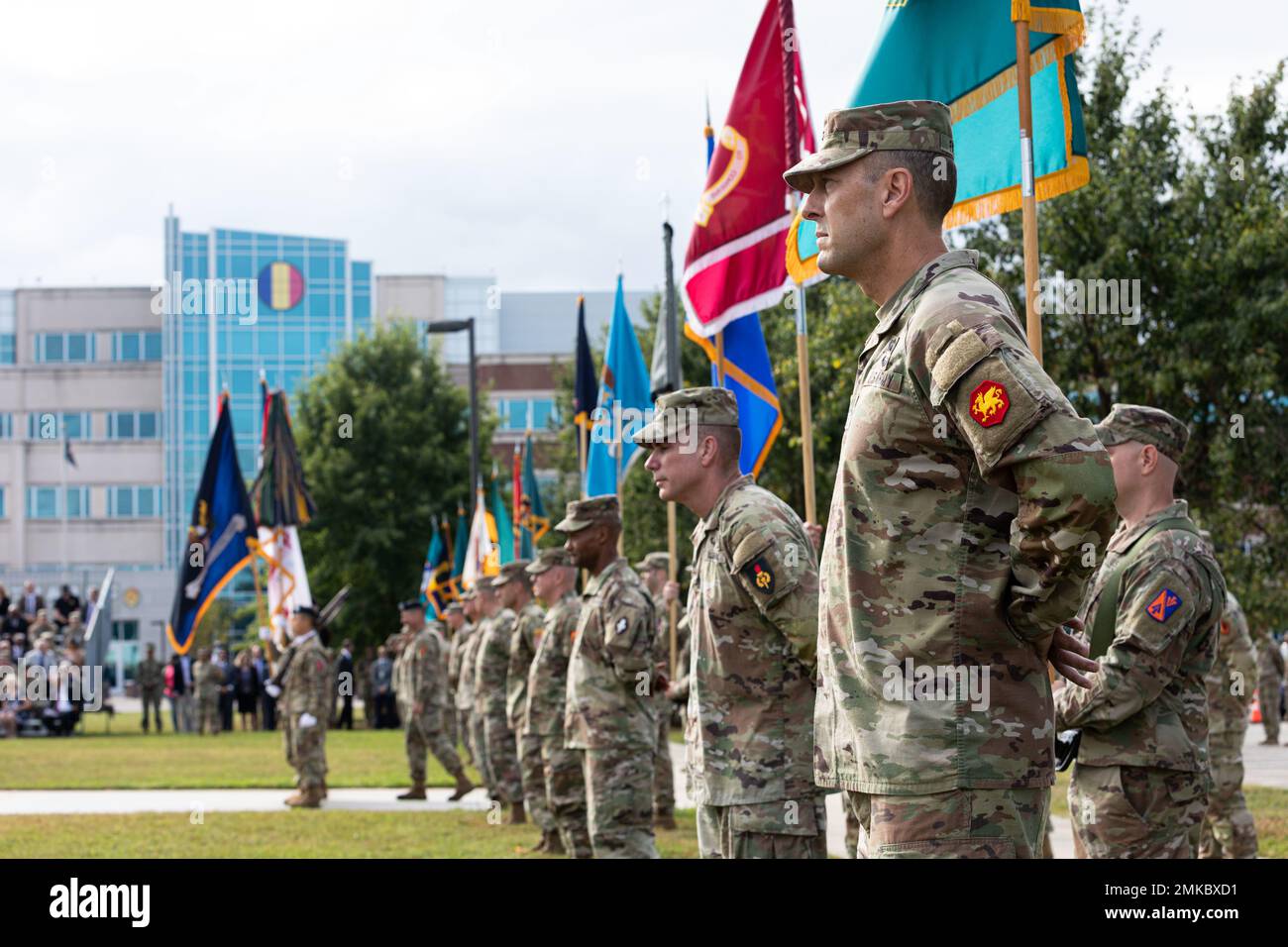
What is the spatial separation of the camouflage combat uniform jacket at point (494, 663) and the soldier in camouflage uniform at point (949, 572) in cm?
1283

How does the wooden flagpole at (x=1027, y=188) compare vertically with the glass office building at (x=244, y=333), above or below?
below

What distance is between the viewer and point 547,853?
522 inches

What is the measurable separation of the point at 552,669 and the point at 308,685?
6.30 meters

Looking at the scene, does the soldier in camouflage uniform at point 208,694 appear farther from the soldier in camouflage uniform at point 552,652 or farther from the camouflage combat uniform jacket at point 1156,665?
the camouflage combat uniform jacket at point 1156,665

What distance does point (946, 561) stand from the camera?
12.3ft

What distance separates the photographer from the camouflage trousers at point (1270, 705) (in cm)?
2772

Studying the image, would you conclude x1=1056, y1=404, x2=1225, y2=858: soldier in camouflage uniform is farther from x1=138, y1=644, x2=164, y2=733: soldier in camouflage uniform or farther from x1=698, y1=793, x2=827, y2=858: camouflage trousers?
x1=138, y1=644, x2=164, y2=733: soldier in camouflage uniform

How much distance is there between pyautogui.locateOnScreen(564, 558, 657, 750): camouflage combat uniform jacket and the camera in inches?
364

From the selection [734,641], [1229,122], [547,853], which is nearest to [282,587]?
[547,853]

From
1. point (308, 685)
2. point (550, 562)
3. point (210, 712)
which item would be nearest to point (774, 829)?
point (550, 562)

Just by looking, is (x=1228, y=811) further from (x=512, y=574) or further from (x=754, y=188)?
(x=512, y=574)

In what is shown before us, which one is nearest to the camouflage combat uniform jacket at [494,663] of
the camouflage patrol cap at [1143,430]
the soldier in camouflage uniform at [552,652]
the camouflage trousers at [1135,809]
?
the soldier in camouflage uniform at [552,652]

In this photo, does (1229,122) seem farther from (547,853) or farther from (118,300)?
(118,300)
